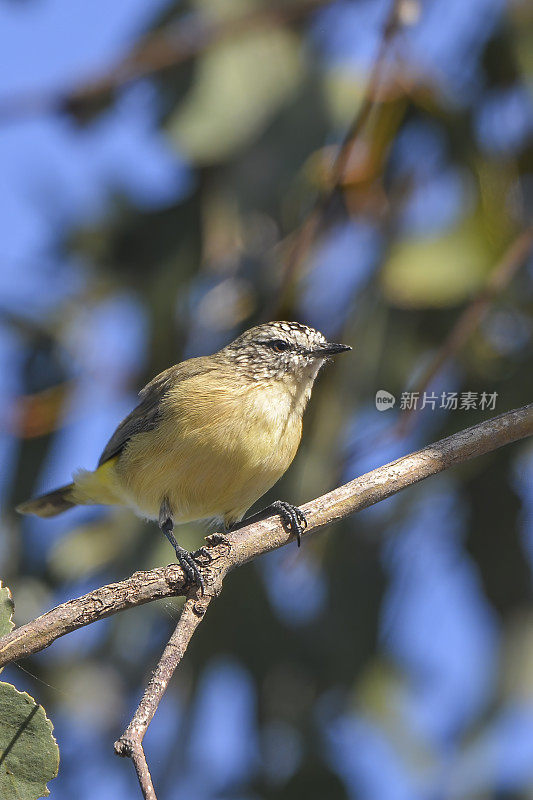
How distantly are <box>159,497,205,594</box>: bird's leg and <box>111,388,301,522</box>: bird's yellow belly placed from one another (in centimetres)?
2

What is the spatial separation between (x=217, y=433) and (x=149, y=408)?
2.01ft

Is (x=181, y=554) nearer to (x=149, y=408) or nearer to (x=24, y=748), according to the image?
(x=149, y=408)

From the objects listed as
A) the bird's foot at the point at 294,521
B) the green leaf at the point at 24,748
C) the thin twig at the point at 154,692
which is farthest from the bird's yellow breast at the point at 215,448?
the green leaf at the point at 24,748

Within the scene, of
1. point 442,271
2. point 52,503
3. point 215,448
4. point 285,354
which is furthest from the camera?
point 52,503

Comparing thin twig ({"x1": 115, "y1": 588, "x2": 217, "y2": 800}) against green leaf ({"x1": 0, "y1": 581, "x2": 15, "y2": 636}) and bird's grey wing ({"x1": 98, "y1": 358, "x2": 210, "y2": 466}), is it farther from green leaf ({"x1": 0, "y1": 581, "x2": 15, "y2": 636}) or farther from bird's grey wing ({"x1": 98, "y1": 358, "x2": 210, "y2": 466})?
bird's grey wing ({"x1": 98, "y1": 358, "x2": 210, "y2": 466})

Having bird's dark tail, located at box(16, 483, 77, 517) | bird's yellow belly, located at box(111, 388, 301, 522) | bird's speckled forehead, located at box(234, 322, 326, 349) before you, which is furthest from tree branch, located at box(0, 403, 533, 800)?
bird's dark tail, located at box(16, 483, 77, 517)

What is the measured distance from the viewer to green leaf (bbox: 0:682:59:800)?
1693mm

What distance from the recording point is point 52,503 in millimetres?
3924

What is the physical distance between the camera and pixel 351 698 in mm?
3777

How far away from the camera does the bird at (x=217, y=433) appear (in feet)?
9.70

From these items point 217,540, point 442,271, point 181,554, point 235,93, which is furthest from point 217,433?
point 235,93

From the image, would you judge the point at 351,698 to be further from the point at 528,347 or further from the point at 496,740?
the point at 528,347

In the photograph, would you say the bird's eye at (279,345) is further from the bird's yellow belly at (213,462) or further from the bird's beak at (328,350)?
the bird's yellow belly at (213,462)

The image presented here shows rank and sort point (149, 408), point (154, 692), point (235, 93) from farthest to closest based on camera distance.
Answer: point (235, 93)
point (149, 408)
point (154, 692)
